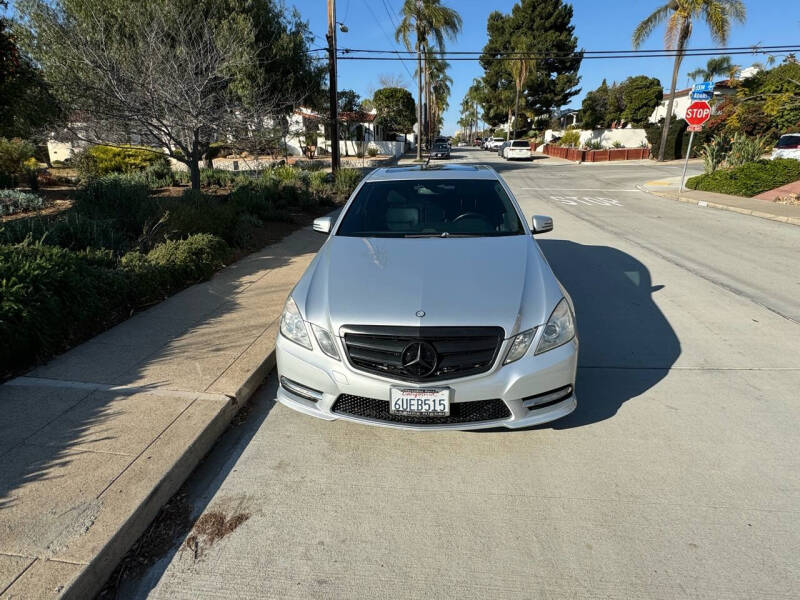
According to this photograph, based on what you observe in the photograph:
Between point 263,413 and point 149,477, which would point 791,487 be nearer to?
point 263,413

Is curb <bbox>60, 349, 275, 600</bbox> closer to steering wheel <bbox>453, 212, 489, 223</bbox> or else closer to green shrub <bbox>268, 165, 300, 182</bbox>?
steering wheel <bbox>453, 212, 489, 223</bbox>

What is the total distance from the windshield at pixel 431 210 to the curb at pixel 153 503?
5.42 feet

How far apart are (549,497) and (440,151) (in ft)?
144

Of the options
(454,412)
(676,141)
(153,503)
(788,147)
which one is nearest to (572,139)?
(676,141)

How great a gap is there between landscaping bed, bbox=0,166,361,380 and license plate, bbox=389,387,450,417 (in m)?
3.07

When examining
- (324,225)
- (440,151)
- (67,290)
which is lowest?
(67,290)

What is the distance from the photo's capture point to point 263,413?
3695mm

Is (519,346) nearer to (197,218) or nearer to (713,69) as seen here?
(197,218)

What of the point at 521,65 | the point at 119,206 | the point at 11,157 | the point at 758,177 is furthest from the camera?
the point at 521,65

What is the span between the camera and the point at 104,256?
18.2 feet

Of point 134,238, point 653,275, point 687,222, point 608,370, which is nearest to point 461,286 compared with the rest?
point 608,370

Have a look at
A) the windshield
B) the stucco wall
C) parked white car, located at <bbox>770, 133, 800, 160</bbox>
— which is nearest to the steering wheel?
the windshield

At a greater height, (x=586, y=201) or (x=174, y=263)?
(x=174, y=263)

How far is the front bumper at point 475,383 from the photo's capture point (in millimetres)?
2832
